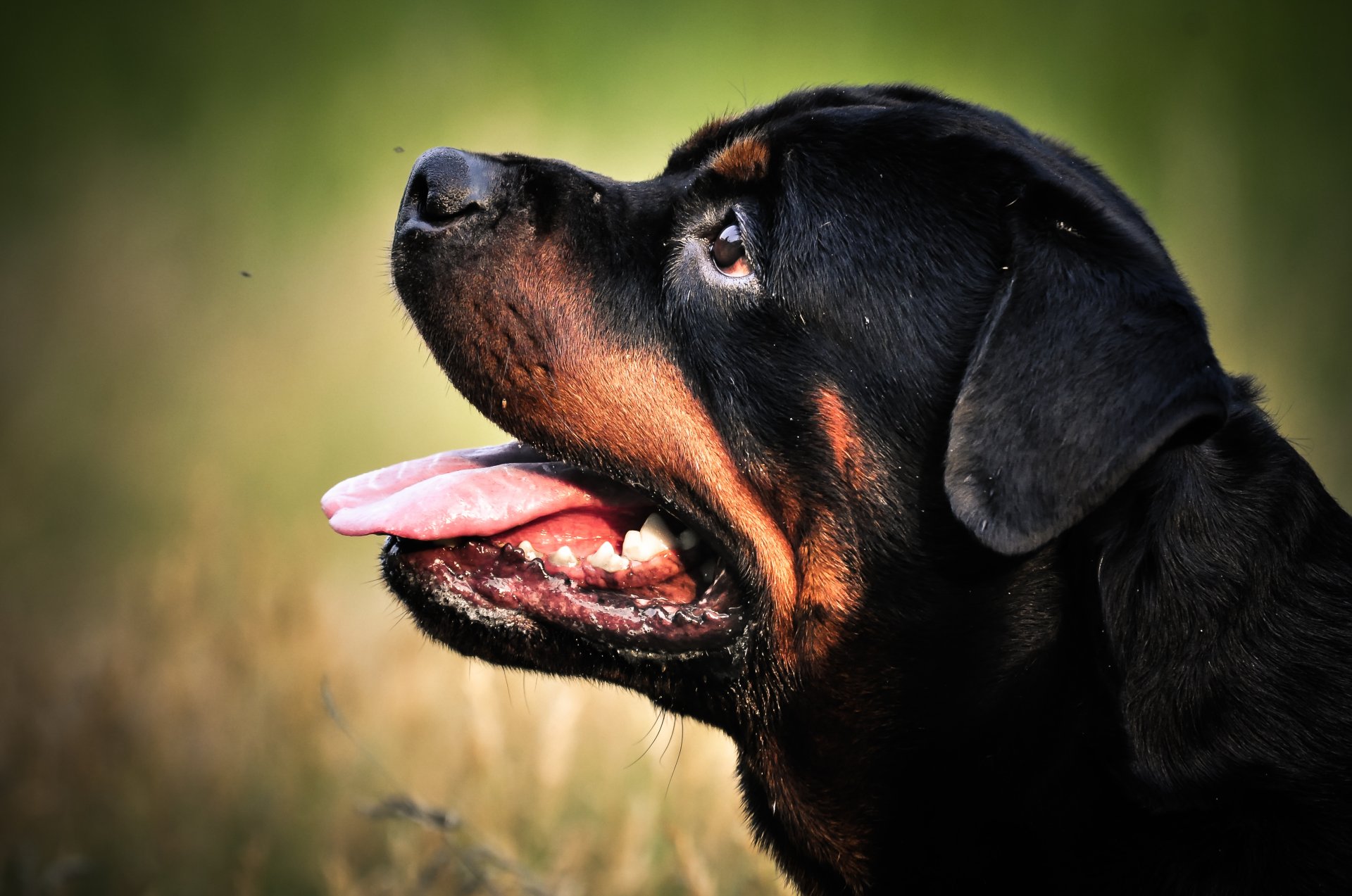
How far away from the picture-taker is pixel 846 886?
7.57 feet

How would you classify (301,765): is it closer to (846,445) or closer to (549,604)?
(549,604)

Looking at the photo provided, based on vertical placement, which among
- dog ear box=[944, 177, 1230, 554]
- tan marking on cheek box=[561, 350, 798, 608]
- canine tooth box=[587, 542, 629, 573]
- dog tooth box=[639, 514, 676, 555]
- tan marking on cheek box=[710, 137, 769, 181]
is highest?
tan marking on cheek box=[710, 137, 769, 181]

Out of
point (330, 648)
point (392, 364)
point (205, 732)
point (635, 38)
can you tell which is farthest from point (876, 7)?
point (205, 732)

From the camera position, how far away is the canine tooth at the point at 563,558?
2.30 m

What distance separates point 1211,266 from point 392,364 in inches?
180

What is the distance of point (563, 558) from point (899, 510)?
65 cm

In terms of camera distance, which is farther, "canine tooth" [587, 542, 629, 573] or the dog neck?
"canine tooth" [587, 542, 629, 573]

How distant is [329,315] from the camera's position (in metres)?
6.63

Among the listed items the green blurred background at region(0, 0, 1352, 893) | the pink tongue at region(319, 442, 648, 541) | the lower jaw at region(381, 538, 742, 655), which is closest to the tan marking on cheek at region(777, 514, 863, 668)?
the lower jaw at region(381, 538, 742, 655)

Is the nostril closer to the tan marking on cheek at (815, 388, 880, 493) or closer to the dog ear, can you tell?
the tan marking on cheek at (815, 388, 880, 493)

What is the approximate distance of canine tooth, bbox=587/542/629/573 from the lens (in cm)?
229

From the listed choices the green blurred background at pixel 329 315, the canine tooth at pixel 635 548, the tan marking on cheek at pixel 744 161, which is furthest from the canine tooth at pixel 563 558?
the green blurred background at pixel 329 315

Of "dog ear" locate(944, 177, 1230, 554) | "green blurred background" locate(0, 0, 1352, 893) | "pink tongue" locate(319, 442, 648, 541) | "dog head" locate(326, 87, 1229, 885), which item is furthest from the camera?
"green blurred background" locate(0, 0, 1352, 893)

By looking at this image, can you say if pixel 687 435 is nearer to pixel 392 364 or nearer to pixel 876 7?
pixel 392 364
